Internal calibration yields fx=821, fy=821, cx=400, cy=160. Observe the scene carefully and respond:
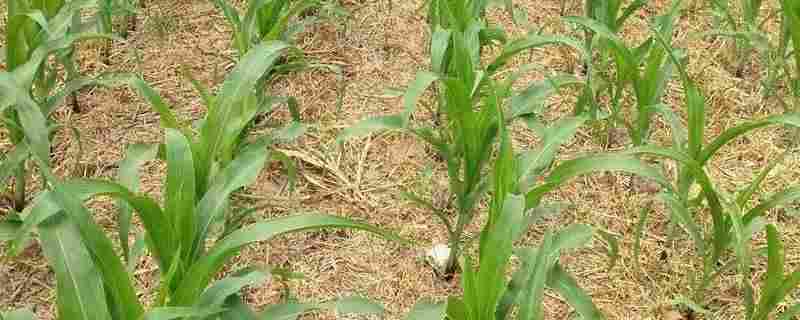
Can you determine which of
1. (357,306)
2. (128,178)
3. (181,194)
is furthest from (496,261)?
(128,178)

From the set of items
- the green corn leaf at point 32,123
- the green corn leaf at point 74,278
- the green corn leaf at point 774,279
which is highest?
the green corn leaf at point 774,279

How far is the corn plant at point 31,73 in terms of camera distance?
4.89ft

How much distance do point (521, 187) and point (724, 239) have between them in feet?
1.42

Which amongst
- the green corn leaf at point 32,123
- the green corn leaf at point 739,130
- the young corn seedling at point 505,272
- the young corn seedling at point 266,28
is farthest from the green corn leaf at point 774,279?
the green corn leaf at point 32,123

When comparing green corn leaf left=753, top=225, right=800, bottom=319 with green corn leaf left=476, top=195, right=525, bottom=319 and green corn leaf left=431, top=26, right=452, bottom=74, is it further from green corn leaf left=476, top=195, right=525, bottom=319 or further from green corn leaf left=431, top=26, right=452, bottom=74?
green corn leaf left=431, top=26, right=452, bottom=74

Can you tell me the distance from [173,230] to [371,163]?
84 cm

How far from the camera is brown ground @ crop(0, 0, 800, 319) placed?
5.72 feet

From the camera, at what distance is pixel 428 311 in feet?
4.32

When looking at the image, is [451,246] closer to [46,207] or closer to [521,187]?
[521,187]

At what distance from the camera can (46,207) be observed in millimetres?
1135

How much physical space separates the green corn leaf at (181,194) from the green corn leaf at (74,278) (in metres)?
0.16

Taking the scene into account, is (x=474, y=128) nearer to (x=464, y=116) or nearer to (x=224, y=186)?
(x=464, y=116)

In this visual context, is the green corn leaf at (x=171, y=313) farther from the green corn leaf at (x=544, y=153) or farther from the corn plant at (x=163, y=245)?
the green corn leaf at (x=544, y=153)

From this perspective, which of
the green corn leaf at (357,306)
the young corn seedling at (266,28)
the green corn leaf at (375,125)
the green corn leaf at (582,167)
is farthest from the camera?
the young corn seedling at (266,28)
